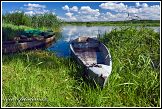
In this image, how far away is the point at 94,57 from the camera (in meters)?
10.7

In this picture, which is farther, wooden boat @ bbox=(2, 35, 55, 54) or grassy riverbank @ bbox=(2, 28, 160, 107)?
wooden boat @ bbox=(2, 35, 55, 54)

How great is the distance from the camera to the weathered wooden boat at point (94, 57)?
6.93m

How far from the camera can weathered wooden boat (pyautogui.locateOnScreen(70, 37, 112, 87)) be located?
22.7ft

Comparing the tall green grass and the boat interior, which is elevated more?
the tall green grass

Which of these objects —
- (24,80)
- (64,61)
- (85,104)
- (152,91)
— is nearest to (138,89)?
(152,91)

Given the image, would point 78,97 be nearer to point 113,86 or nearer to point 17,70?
point 113,86

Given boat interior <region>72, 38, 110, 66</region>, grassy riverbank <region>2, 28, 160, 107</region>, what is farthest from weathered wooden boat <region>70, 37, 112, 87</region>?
grassy riverbank <region>2, 28, 160, 107</region>

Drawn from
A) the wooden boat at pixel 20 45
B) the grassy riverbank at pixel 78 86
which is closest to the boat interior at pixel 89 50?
the grassy riverbank at pixel 78 86

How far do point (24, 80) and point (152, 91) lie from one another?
9.22 feet

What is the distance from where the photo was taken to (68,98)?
6180mm

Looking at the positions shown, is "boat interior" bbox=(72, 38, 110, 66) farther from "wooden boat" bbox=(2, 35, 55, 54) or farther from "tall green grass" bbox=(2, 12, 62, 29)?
"tall green grass" bbox=(2, 12, 62, 29)

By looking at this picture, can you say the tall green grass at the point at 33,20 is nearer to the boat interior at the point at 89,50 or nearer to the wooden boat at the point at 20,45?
the wooden boat at the point at 20,45

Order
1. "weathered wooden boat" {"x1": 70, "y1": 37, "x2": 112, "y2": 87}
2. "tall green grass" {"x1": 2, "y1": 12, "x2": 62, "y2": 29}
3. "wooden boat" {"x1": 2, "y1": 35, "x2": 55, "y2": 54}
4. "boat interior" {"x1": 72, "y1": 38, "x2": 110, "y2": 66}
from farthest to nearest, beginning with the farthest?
"tall green grass" {"x1": 2, "y1": 12, "x2": 62, "y2": 29}, "wooden boat" {"x1": 2, "y1": 35, "x2": 55, "y2": 54}, "boat interior" {"x1": 72, "y1": 38, "x2": 110, "y2": 66}, "weathered wooden boat" {"x1": 70, "y1": 37, "x2": 112, "y2": 87}

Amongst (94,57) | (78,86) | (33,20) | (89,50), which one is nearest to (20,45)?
(89,50)
